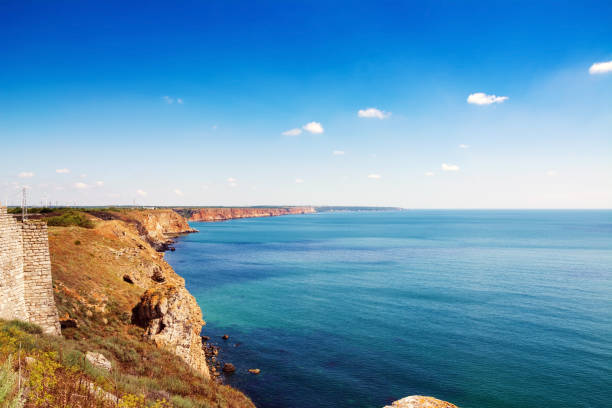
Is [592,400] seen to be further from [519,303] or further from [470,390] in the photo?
[519,303]

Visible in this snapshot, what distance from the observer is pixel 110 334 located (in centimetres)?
1888

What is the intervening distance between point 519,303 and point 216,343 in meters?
36.8

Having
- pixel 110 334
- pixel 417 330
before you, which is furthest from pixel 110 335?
pixel 417 330

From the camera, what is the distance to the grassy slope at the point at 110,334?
→ 10.7 metres

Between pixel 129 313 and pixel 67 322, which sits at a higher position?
pixel 67 322

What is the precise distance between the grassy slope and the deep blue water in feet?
27.7

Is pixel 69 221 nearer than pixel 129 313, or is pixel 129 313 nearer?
pixel 129 313

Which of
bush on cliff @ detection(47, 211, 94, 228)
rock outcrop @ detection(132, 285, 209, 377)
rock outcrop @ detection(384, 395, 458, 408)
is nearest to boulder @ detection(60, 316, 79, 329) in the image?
rock outcrop @ detection(132, 285, 209, 377)

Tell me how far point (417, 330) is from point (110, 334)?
90.4 ft

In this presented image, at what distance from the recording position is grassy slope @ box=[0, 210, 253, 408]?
10.7 metres

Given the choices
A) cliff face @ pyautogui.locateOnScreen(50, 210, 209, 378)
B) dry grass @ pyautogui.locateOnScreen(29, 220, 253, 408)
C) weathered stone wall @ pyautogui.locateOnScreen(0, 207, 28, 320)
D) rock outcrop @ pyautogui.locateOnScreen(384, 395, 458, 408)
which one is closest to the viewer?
dry grass @ pyautogui.locateOnScreen(29, 220, 253, 408)

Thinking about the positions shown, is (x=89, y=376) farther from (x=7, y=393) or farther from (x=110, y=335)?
(x=110, y=335)

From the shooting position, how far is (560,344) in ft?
92.9

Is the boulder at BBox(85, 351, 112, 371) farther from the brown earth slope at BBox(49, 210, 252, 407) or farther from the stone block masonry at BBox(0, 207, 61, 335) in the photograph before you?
the stone block masonry at BBox(0, 207, 61, 335)
